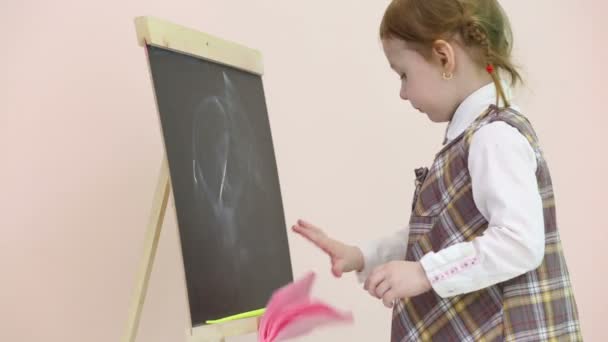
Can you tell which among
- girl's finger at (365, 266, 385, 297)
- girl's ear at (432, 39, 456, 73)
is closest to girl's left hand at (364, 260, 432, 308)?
girl's finger at (365, 266, 385, 297)

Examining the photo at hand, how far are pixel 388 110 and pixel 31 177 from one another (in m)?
0.97

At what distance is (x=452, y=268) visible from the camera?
1031mm

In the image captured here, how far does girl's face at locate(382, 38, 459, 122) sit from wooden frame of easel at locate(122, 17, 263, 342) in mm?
370

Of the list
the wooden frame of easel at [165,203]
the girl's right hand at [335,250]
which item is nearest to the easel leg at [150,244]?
the wooden frame of easel at [165,203]

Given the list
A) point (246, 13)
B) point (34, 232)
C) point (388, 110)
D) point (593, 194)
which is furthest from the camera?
point (593, 194)

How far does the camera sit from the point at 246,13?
1.92 m

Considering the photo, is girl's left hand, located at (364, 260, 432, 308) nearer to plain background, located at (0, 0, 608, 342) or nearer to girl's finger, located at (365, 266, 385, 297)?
girl's finger, located at (365, 266, 385, 297)

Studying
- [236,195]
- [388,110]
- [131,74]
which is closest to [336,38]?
[388,110]

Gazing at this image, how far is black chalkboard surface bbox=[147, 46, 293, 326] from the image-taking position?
4.02ft

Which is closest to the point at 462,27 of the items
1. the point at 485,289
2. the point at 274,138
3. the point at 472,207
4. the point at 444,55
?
the point at 444,55

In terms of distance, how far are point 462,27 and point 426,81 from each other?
0.34 ft

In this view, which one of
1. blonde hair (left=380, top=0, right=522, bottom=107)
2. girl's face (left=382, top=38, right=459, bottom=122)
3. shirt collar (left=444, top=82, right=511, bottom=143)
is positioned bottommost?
shirt collar (left=444, top=82, right=511, bottom=143)

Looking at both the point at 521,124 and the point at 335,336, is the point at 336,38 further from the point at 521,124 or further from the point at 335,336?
the point at 521,124

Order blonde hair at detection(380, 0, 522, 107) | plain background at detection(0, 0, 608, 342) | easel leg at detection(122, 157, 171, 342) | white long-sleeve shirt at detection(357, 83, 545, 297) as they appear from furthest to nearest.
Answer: plain background at detection(0, 0, 608, 342) < easel leg at detection(122, 157, 171, 342) < blonde hair at detection(380, 0, 522, 107) < white long-sleeve shirt at detection(357, 83, 545, 297)
